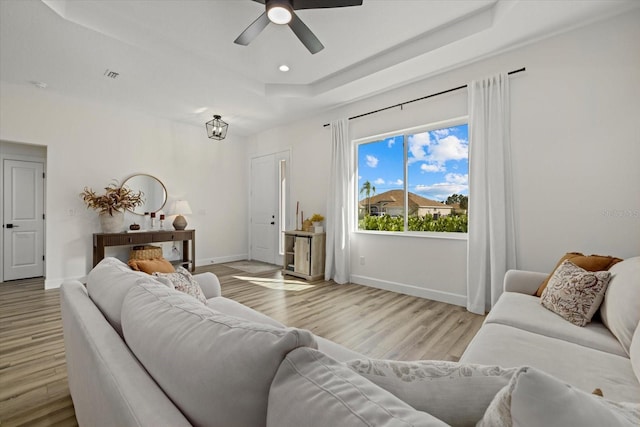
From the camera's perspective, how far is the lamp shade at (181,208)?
5.10 metres

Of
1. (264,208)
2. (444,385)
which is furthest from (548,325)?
(264,208)

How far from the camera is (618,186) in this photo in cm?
241

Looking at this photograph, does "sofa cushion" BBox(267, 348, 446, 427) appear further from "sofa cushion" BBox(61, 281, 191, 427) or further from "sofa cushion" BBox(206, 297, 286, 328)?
"sofa cushion" BBox(206, 297, 286, 328)

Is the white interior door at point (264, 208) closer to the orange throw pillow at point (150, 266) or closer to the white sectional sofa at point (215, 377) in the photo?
the orange throw pillow at point (150, 266)

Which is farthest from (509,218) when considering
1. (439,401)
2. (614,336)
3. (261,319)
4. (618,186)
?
(439,401)

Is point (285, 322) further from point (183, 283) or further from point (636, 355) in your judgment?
point (636, 355)

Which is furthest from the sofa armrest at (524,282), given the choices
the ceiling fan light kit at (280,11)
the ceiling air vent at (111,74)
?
the ceiling air vent at (111,74)

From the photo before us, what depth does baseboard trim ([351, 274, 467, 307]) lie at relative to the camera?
3.31m

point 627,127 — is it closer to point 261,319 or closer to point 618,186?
point 618,186

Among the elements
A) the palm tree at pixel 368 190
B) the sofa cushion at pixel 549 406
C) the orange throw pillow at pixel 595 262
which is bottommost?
the orange throw pillow at pixel 595 262

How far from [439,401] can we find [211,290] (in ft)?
6.50

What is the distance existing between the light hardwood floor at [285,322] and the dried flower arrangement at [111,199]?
4.30ft

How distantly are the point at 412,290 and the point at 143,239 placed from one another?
4176 millimetres

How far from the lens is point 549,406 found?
0.38 meters
